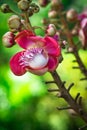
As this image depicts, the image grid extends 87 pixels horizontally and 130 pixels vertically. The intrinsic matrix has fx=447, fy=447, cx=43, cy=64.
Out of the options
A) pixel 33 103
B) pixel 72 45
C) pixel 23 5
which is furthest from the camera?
pixel 33 103

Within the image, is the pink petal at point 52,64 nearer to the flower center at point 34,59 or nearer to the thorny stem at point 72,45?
the flower center at point 34,59

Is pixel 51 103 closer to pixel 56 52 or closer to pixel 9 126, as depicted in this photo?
pixel 9 126

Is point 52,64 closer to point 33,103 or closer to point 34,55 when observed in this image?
point 34,55

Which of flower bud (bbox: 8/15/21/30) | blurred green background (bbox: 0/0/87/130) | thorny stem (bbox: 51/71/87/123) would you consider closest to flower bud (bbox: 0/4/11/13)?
flower bud (bbox: 8/15/21/30)

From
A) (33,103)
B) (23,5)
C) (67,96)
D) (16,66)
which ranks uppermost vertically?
(23,5)

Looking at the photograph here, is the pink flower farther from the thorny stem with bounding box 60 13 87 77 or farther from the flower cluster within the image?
the thorny stem with bounding box 60 13 87 77

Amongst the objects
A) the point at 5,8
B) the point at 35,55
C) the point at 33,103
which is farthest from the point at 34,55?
the point at 33,103

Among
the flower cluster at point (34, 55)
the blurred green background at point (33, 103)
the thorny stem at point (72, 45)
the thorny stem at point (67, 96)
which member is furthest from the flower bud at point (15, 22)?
the blurred green background at point (33, 103)

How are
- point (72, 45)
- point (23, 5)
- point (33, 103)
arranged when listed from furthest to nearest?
point (33, 103), point (72, 45), point (23, 5)

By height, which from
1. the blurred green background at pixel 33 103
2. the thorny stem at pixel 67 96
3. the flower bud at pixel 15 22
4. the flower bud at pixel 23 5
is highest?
the flower bud at pixel 23 5
